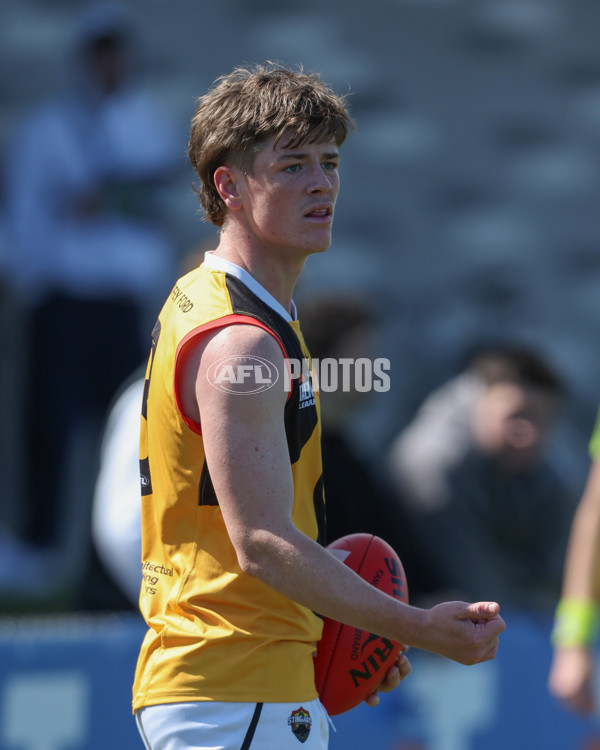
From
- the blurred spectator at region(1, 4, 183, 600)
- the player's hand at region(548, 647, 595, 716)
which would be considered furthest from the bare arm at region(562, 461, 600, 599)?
the blurred spectator at region(1, 4, 183, 600)

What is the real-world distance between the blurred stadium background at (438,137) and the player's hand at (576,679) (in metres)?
3.50

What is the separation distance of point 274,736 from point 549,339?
574cm

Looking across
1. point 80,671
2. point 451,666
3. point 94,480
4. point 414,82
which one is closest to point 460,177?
point 414,82

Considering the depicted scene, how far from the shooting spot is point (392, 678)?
2.38m

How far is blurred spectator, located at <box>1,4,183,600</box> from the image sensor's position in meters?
5.80

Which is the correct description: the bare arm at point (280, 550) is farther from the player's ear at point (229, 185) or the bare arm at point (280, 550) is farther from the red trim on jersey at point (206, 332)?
the player's ear at point (229, 185)

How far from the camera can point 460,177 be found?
777 centimetres

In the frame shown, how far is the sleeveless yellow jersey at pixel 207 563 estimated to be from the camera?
2082 mm

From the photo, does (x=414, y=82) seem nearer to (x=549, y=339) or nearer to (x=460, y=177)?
(x=460, y=177)

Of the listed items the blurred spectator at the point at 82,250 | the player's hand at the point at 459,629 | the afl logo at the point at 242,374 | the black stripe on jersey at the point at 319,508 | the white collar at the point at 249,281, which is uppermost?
the blurred spectator at the point at 82,250

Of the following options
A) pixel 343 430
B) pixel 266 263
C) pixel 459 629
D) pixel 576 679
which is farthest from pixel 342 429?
pixel 459 629

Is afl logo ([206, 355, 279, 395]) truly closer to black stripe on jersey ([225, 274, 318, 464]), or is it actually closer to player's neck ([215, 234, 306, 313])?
black stripe on jersey ([225, 274, 318, 464])

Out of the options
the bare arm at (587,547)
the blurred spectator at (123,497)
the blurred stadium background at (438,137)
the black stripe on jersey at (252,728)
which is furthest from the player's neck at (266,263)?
the blurred stadium background at (438,137)

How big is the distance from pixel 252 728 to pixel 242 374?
65 cm
